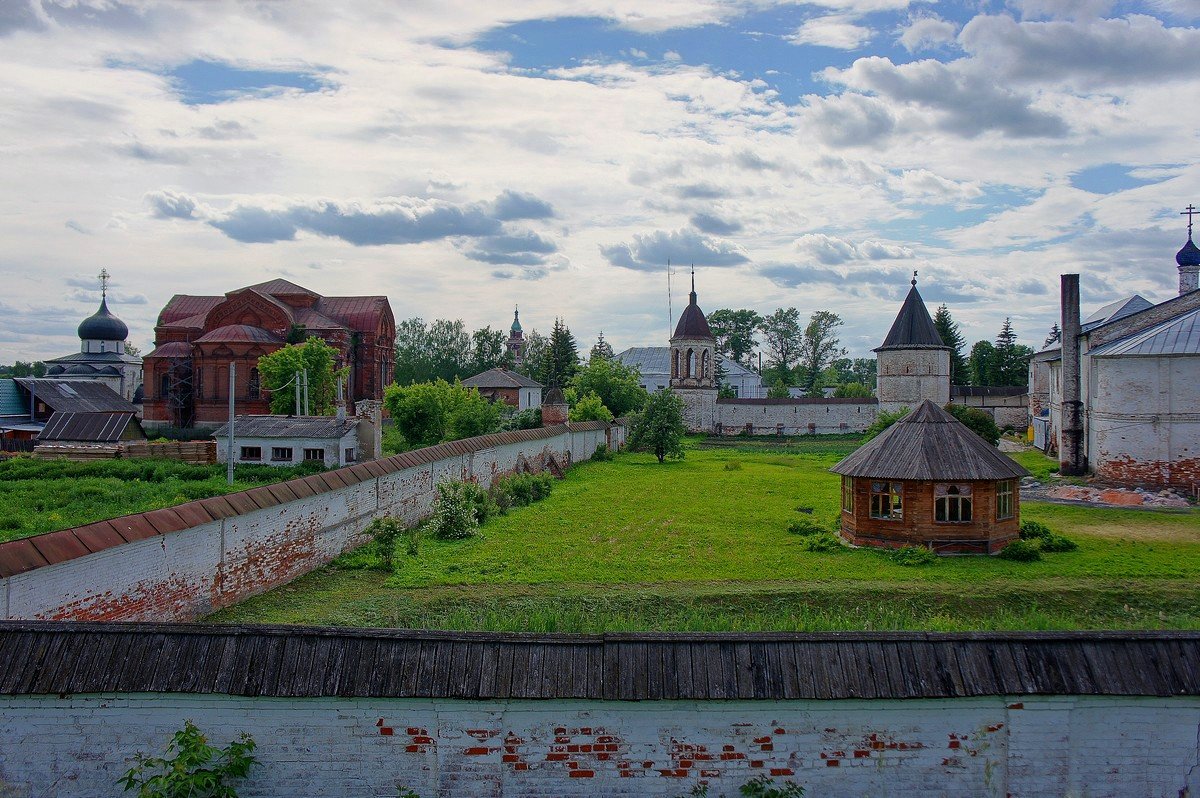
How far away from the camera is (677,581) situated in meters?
14.5

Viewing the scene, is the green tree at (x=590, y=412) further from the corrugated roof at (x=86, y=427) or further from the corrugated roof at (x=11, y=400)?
the corrugated roof at (x=11, y=400)

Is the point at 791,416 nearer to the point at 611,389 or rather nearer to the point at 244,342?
the point at 611,389

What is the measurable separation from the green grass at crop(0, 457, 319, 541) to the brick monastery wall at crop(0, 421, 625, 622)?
127 inches

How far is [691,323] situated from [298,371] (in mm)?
27967

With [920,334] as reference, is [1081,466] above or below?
below

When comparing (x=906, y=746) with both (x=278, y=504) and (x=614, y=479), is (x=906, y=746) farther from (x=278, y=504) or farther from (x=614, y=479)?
(x=614, y=479)

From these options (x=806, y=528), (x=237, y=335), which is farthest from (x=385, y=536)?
(x=237, y=335)

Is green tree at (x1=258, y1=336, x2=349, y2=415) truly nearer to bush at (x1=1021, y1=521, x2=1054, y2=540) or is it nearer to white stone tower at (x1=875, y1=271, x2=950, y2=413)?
bush at (x1=1021, y1=521, x2=1054, y2=540)

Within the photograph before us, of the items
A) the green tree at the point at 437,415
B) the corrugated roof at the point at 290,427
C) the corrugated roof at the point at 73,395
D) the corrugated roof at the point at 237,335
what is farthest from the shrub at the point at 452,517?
the corrugated roof at the point at 237,335

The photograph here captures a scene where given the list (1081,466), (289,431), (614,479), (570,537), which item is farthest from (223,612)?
(1081,466)

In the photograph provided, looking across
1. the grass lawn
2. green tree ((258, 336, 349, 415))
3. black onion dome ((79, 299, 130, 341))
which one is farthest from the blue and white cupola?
the grass lawn

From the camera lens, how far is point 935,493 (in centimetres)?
1780

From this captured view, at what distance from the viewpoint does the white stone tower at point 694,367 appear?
57.7m

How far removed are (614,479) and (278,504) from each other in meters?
19.1
